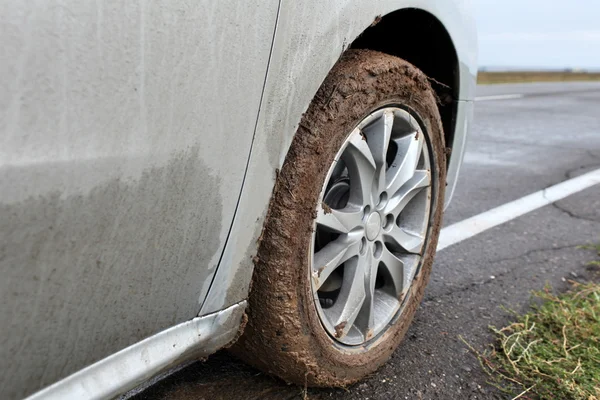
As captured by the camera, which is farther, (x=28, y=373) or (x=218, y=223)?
(x=218, y=223)

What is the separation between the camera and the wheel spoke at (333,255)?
1588 millimetres

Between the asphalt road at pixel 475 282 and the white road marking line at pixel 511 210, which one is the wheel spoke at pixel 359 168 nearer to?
the asphalt road at pixel 475 282

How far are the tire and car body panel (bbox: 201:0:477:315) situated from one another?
54mm

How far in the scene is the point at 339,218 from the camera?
1.59m

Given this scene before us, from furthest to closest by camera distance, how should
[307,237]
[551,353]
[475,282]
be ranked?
[475,282], [551,353], [307,237]

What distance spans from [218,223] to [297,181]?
246mm

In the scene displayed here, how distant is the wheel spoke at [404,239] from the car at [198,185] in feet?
0.04

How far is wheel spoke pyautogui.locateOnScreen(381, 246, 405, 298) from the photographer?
1.84 meters

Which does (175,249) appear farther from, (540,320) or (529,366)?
(540,320)

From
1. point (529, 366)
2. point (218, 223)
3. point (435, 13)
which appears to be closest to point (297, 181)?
point (218, 223)

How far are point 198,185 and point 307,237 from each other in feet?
1.30

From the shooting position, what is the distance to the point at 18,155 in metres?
0.86

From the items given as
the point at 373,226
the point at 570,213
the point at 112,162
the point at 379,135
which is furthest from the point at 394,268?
the point at 570,213

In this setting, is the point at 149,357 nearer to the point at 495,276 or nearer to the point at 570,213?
the point at 495,276
